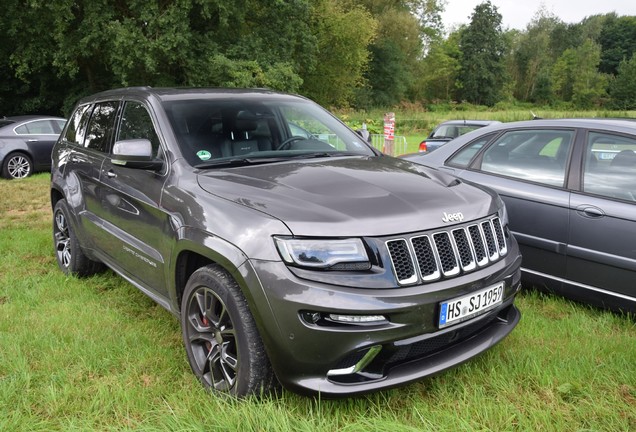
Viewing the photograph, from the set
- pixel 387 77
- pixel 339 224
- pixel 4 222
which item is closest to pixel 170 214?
pixel 339 224

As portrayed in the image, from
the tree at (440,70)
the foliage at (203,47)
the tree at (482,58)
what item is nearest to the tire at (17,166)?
the foliage at (203,47)

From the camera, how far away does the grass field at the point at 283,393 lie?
7.83 ft

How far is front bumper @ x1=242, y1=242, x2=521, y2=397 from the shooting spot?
84.9 inches

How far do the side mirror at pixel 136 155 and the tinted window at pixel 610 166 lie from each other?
3.02 m

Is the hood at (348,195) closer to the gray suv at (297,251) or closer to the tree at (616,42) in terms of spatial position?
the gray suv at (297,251)

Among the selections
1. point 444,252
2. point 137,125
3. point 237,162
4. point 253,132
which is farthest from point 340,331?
point 137,125

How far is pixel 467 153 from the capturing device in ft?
15.2

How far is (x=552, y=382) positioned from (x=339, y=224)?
4.91 ft

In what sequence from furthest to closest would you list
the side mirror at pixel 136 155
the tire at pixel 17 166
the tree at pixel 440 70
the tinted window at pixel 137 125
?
the tree at pixel 440 70
the tire at pixel 17 166
the tinted window at pixel 137 125
the side mirror at pixel 136 155

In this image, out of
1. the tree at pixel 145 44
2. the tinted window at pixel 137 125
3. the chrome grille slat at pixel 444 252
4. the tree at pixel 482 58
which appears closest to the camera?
the chrome grille slat at pixel 444 252

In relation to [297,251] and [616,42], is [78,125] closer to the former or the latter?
[297,251]

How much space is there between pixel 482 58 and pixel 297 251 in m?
76.2

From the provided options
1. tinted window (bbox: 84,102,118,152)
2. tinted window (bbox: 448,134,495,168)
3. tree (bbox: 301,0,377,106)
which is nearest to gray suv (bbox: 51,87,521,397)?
tinted window (bbox: 84,102,118,152)

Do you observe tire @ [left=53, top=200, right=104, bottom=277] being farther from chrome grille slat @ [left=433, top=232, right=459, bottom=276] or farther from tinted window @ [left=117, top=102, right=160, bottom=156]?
chrome grille slat @ [left=433, top=232, right=459, bottom=276]
